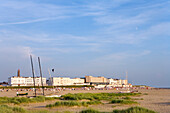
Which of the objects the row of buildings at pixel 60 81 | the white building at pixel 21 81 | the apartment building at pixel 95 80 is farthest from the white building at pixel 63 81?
the white building at pixel 21 81

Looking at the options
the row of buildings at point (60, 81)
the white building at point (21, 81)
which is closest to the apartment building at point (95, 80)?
the row of buildings at point (60, 81)

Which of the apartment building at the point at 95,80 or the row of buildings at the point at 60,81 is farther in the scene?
the apartment building at the point at 95,80

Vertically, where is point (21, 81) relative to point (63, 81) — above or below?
above

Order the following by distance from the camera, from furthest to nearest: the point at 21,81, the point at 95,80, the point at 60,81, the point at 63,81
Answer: the point at 95,80 < the point at 63,81 < the point at 60,81 < the point at 21,81

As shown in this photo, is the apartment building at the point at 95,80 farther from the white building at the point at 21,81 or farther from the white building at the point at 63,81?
the white building at the point at 21,81

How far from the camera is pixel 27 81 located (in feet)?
459

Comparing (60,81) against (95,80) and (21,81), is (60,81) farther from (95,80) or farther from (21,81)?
(95,80)

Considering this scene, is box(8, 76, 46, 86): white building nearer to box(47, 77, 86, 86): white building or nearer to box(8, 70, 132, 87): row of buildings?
box(8, 70, 132, 87): row of buildings

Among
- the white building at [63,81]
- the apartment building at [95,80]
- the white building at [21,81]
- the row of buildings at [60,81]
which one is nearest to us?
the white building at [21,81]

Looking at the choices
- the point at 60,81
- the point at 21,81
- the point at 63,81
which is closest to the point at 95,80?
the point at 63,81

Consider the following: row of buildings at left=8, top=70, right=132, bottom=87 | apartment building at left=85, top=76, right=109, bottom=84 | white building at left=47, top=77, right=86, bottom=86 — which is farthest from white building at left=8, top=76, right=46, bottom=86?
apartment building at left=85, top=76, right=109, bottom=84

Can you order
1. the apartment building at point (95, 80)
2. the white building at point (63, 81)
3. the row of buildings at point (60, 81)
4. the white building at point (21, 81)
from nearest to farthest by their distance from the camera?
the white building at point (21, 81)
the row of buildings at point (60, 81)
the white building at point (63, 81)
the apartment building at point (95, 80)

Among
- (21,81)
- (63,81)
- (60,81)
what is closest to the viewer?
(21,81)

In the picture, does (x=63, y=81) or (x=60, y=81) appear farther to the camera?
(x=63, y=81)
